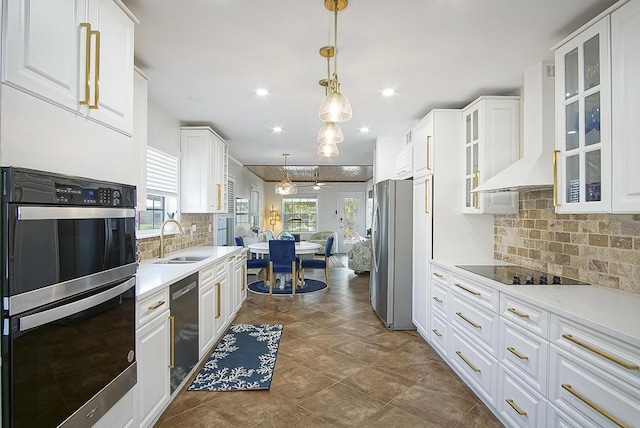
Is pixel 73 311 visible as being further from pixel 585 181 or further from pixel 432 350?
pixel 432 350

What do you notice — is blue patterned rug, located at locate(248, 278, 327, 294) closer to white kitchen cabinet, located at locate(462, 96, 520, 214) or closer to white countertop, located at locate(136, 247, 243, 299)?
white countertop, located at locate(136, 247, 243, 299)

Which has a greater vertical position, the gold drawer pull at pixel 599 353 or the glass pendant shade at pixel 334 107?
the glass pendant shade at pixel 334 107

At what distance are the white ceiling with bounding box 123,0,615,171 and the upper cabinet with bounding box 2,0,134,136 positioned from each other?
32cm

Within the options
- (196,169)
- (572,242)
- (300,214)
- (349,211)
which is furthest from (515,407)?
(300,214)

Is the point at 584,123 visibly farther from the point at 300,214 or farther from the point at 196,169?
the point at 300,214

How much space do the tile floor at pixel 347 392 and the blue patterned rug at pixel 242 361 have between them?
0.26ft

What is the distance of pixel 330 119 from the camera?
201cm

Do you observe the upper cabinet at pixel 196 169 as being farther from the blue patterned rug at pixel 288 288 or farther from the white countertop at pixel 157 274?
the blue patterned rug at pixel 288 288

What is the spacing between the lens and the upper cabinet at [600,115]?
5.16 ft

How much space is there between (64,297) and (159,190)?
246 centimetres

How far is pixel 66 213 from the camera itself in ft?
3.91

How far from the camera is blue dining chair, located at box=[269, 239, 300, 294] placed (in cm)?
536

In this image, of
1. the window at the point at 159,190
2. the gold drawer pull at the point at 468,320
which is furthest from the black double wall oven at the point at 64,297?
the gold drawer pull at the point at 468,320

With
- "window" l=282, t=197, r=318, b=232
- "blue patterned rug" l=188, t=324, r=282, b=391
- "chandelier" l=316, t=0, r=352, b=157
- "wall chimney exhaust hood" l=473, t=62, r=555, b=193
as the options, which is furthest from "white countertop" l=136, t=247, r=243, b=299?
"window" l=282, t=197, r=318, b=232
